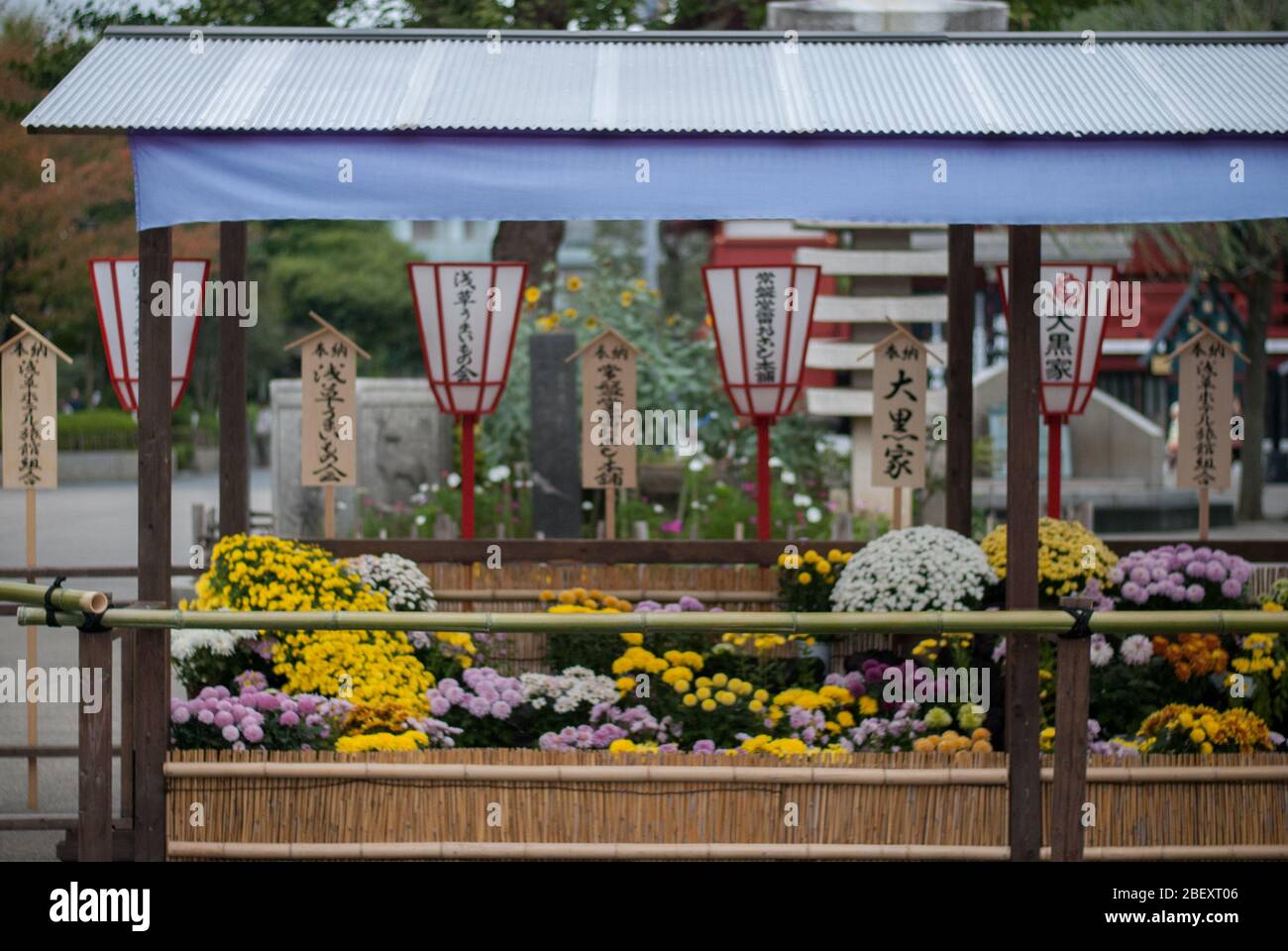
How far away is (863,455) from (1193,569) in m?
8.57

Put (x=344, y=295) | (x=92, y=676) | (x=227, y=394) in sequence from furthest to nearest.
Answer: (x=344, y=295)
(x=227, y=394)
(x=92, y=676)

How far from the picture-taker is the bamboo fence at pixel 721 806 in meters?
5.07

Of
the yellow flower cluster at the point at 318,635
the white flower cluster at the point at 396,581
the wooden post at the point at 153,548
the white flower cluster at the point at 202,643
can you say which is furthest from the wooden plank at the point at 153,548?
the white flower cluster at the point at 396,581

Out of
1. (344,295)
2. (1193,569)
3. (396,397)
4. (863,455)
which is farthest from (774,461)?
(344,295)

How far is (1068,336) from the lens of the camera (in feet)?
26.8

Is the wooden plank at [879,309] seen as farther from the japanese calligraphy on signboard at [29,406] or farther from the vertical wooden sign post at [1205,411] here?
the japanese calligraphy on signboard at [29,406]

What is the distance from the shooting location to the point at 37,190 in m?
20.9

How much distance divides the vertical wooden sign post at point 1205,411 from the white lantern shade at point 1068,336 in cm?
49

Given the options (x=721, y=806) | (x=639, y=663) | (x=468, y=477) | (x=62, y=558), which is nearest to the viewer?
(x=721, y=806)

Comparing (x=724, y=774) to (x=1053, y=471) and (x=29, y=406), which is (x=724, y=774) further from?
(x=29, y=406)

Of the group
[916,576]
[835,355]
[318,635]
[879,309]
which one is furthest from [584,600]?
[879,309]

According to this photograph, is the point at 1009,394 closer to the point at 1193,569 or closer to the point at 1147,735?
the point at 1147,735

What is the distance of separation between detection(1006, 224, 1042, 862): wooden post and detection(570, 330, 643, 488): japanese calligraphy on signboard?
3.84 metres

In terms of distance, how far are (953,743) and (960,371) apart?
2499 mm
